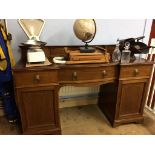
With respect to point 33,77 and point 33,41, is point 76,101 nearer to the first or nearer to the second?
point 33,77

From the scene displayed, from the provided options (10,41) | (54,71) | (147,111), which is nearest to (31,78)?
(54,71)

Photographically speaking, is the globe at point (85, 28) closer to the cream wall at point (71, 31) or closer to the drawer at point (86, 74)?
the drawer at point (86, 74)

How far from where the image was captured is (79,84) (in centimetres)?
153

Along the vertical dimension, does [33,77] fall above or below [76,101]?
above

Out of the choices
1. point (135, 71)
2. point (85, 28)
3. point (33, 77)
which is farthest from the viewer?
point (135, 71)

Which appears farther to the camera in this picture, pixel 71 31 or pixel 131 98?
pixel 71 31

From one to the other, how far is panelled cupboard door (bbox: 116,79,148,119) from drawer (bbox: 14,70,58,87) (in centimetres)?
73

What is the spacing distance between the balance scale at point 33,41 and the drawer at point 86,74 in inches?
9.8

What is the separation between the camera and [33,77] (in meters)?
1.37

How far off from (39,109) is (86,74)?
571 mm

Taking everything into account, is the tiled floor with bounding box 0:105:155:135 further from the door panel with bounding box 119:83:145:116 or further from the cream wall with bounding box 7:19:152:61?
the cream wall with bounding box 7:19:152:61

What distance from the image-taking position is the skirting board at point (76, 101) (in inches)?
86.5

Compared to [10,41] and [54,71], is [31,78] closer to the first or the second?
[54,71]

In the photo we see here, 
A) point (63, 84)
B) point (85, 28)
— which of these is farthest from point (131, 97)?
point (85, 28)
